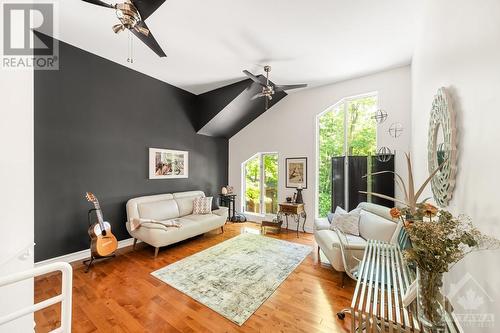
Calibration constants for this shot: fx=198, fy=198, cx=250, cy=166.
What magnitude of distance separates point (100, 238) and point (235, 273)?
6.83ft

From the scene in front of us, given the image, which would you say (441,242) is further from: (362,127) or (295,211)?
(362,127)

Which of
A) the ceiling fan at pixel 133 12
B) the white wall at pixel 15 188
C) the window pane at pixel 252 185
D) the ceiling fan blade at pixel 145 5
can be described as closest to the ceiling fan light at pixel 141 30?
the ceiling fan at pixel 133 12

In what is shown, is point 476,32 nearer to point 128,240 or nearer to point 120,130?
point 120,130

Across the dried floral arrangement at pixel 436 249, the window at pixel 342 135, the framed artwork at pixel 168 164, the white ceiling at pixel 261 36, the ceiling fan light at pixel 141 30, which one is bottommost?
the dried floral arrangement at pixel 436 249

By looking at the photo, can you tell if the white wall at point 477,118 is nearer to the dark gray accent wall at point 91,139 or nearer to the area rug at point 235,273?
the area rug at point 235,273

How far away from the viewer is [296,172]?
486 cm

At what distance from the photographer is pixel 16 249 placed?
1253 mm

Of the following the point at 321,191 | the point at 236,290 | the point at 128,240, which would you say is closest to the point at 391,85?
the point at 321,191

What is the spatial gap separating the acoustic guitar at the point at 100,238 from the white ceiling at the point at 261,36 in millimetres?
2441

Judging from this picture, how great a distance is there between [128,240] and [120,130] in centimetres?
212

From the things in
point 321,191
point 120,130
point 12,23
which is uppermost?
point 12,23

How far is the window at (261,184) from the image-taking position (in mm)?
5391

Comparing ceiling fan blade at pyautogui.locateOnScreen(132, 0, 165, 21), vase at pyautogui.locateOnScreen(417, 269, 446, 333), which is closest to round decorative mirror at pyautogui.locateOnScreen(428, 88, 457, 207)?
vase at pyautogui.locateOnScreen(417, 269, 446, 333)

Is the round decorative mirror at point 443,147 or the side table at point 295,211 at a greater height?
the round decorative mirror at point 443,147
